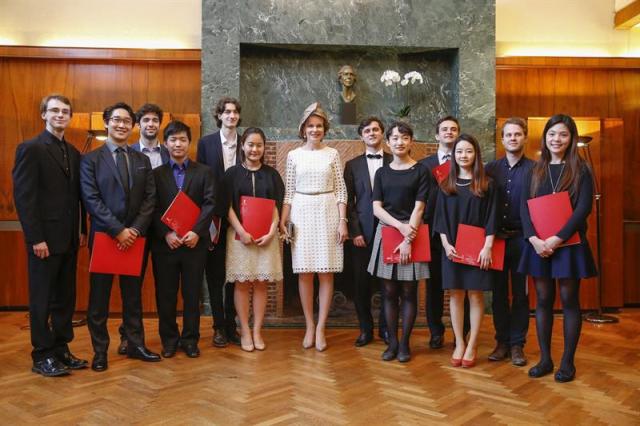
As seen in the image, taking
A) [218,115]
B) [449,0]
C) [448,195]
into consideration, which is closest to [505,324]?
[448,195]

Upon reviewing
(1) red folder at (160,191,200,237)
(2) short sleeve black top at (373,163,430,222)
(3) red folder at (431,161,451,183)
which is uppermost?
(3) red folder at (431,161,451,183)

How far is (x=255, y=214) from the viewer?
3861 mm

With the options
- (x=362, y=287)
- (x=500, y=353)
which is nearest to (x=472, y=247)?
(x=500, y=353)

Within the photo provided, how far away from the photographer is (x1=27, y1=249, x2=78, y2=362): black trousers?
328 cm

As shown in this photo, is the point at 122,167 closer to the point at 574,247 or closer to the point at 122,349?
the point at 122,349

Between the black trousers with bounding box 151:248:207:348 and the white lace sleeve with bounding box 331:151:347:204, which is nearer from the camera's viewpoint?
the black trousers with bounding box 151:248:207:348

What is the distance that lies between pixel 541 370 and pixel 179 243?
7.61ft

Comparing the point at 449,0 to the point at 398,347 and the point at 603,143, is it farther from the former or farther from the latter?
the point at 398,347

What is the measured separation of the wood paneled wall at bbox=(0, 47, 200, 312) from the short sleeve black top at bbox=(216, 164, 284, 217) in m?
1.88

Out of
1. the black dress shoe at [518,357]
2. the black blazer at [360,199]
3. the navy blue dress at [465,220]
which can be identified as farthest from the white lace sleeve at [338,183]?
the black dress shoe at [518,357]

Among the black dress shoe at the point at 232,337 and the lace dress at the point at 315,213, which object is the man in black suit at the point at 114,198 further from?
the lace dress at the point at 315,213

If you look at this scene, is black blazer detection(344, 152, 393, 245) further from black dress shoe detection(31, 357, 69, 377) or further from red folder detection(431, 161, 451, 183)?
black dress shoe detection(31, 357, 69, 377)

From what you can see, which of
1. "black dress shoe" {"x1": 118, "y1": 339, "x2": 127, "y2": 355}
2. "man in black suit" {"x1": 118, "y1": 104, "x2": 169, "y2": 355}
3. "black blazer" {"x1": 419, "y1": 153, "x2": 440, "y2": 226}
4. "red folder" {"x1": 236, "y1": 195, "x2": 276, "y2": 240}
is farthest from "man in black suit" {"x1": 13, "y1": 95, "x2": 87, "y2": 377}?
"black blazer" {"x1": 419, "y1": 153, "x2": 440, "y2": 226}

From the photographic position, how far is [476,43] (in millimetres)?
5418
